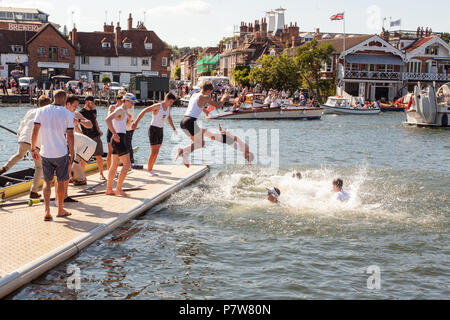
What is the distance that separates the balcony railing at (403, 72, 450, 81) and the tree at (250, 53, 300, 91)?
19542mm

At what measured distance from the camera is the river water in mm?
7719

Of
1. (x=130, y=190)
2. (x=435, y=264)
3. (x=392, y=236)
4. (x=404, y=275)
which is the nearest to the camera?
(x=404, y=275)

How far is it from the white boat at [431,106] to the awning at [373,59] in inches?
1287

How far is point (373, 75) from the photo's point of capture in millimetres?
75875

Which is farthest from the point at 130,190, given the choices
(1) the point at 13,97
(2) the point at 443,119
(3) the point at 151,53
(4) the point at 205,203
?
(3) the point at 151,53

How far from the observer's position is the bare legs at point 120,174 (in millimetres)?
11109

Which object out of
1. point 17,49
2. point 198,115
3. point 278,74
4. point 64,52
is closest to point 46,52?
point 64,52

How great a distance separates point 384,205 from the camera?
12.7 metres

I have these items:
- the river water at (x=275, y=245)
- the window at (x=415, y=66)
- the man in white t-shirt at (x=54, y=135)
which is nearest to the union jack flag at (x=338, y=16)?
the window at (x=415, y=66)

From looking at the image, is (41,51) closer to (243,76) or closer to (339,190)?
(243,76)

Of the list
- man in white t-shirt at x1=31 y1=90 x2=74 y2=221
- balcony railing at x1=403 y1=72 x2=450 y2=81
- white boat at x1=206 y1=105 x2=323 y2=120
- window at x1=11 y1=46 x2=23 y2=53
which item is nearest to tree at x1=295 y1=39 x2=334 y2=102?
balcony railing at x1=403 y1=72 x2=450 y2=81

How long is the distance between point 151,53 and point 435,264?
81.3 meters

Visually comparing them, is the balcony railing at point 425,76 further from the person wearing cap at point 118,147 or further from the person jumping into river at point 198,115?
the person wearing cap at point 118,147
